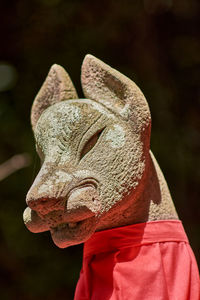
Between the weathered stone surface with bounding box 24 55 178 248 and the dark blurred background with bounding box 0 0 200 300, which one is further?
the dark blurred background with bounding box 0 0 200 300

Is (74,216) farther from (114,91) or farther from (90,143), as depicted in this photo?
(114,91)

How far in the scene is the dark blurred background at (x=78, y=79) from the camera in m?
2.04

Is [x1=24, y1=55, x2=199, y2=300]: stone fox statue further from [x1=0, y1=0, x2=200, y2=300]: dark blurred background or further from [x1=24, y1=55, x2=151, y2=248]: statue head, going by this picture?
[x1=0, y1=0, x2=200, y2=300]: dark blurred background

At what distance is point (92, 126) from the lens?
33.2 inches

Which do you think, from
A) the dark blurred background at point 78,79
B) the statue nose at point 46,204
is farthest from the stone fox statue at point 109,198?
the dark blurred background at point 78,79

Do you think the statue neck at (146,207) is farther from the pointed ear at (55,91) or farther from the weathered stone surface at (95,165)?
the pointed ear at (55,91)

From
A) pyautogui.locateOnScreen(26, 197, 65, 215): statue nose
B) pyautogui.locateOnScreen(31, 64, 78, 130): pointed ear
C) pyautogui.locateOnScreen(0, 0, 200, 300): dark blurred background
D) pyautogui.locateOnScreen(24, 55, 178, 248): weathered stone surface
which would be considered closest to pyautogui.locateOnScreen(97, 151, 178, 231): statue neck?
pyautogui.locateOnScreen(24, 55, 178, 248): weathered stone surface

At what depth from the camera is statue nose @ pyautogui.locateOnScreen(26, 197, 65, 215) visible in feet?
2.51

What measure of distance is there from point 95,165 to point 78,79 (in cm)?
127

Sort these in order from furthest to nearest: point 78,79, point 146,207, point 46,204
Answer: point 78,79 < point 146,207 < point 46,204

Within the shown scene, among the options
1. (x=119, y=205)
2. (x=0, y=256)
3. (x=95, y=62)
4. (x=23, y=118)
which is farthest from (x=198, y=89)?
(x=119, y=205)

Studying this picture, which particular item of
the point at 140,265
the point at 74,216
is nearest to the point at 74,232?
the point at 74,216

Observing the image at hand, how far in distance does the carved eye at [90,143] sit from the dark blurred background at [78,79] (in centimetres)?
116

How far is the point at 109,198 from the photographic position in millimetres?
809
